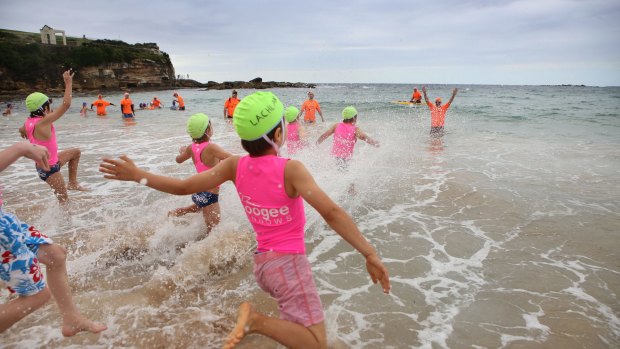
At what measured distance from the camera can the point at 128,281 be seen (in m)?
4.07

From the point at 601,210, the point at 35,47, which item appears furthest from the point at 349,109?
the point at 35,47

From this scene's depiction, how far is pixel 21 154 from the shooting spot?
2.56 m

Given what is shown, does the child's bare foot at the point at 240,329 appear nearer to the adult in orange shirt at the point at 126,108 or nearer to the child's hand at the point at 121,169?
the child's hand at the point at 121,169

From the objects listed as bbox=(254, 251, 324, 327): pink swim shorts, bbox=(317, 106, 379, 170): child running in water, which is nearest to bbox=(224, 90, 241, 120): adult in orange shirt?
bbox=(317, 106, 379, 170): child running in water

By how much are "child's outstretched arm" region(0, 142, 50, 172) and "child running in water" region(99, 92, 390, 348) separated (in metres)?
0.51

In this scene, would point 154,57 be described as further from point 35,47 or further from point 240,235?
point 240,235

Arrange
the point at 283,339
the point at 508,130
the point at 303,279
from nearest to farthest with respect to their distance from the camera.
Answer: the point at 283,339
the point at 303,279
the point at 508,130

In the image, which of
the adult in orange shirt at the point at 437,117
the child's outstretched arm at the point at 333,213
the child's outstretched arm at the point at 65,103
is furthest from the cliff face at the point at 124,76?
the child's outstretched arm at the point at 333,213

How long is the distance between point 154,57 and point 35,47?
65.0 feet

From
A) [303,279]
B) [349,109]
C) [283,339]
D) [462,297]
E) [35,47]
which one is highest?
[35,47]

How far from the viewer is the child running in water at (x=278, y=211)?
227 cm

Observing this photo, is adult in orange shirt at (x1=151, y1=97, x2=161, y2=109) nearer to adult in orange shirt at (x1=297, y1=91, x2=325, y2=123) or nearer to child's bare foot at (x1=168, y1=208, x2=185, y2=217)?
adult in orange shirt at (x1=297, y1=91, x2=325, y2=123)

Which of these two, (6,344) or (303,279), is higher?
(303,279)

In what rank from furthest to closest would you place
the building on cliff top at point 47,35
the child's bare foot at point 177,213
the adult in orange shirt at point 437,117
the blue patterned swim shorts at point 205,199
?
the building on cliff top at point 47,35, the adult in orange shirt at point 437,117, the child's bare foot at point 177,213, the blue patterned swim shorts at point 205,199
